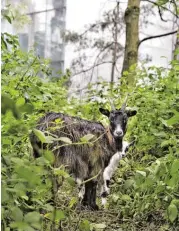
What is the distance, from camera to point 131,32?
7469mm

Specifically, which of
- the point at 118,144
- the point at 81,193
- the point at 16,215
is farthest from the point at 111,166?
the point at 16,215

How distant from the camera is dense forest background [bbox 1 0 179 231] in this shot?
1700 mm

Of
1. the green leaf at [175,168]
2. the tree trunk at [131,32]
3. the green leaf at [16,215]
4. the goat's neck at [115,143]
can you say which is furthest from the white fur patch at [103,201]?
the tree trunk at [131,32]

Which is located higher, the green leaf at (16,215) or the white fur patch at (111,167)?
the green leaf at (16,215)

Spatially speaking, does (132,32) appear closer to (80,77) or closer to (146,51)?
(80,77)

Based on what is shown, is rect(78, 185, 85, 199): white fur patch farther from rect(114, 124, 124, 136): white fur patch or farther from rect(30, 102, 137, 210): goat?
rect(114, 124, 124, 136): white fur patch

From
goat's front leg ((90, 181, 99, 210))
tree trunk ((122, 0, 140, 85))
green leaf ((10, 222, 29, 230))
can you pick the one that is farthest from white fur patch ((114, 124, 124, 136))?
tree trunk ((122, 0, 140, 85))

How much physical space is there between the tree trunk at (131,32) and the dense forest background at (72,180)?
145 cm

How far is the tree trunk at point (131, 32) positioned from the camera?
728 cm

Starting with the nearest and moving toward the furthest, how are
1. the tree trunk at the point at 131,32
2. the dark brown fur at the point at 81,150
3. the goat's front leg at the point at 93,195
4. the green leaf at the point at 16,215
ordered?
the green leaf at the point at 16,215 → the dark brown fur at the point at 81,150 → the goat's front leg at the point at 93,195 → the tree trunk at the point at 131,32

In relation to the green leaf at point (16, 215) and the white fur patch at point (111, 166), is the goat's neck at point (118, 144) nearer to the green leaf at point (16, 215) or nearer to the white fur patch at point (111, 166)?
the white fur patch at point (111, 166)

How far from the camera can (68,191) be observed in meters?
4.25

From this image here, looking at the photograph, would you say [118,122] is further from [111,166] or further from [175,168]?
[175,168]

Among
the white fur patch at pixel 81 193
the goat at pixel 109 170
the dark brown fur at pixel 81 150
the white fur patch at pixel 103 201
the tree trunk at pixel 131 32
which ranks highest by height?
the tree trunk at pixel 131 32
